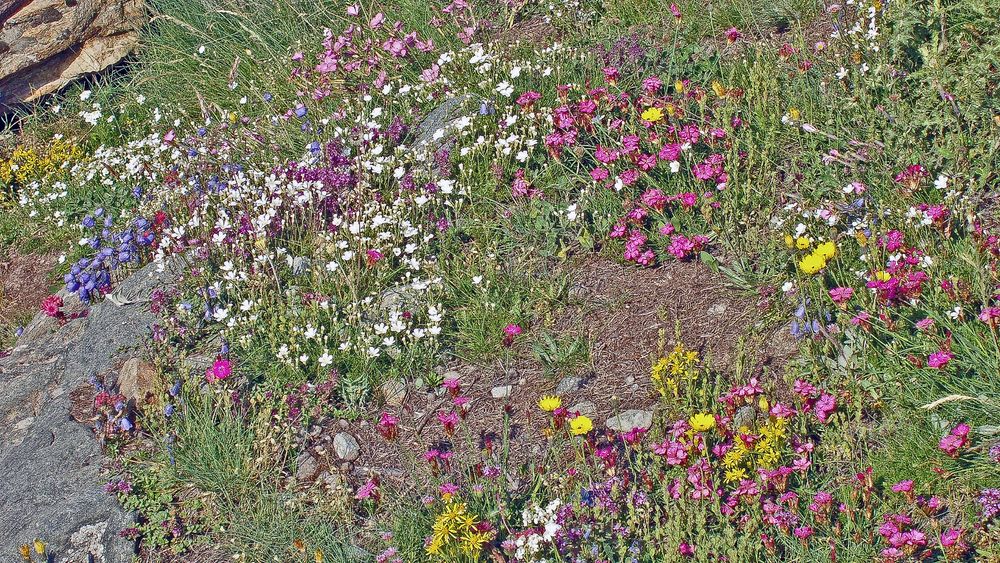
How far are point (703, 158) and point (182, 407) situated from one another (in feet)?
9.54

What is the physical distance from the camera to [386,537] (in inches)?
139

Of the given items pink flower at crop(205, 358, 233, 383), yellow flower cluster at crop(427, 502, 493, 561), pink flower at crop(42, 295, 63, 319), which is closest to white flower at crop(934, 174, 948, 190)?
yellow flower cluster at crop(427, 502, 493, 561)

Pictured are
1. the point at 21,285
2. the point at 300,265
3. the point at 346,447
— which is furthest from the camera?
the point at 21,285

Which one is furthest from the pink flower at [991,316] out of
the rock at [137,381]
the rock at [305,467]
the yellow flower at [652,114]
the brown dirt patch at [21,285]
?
the brown dirt patch at [21,285]

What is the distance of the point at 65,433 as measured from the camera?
4492 millimetres

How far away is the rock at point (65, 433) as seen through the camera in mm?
3941

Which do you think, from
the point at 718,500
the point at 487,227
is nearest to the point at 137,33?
the point at 487,227

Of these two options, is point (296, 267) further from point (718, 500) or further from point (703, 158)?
point (718, 500)

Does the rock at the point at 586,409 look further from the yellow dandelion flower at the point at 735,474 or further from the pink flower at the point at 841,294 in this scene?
the pink flower at the point at 841,294

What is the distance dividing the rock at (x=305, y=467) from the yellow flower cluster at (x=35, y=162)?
4.17 m

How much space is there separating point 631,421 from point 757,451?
619mm

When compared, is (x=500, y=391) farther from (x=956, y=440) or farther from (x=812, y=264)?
(x=956, y=440)

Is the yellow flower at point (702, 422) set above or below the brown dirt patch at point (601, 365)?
above

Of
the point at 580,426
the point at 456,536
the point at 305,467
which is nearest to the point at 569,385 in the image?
the point at 580,426
